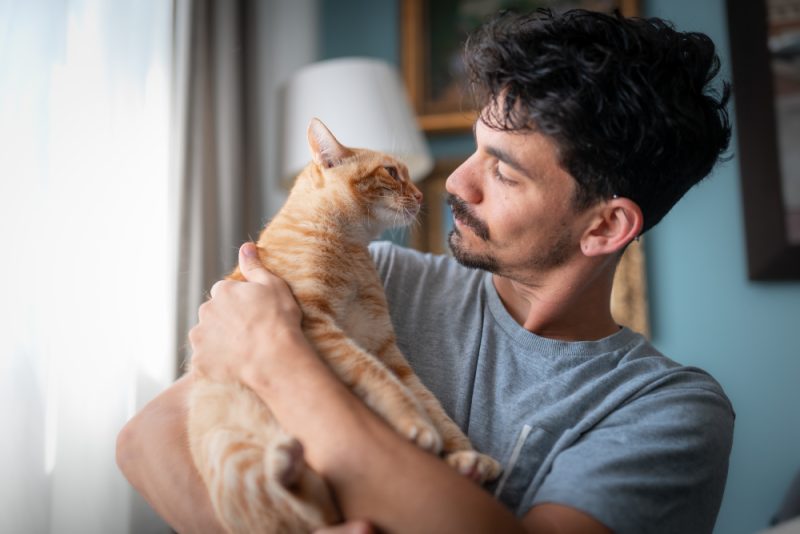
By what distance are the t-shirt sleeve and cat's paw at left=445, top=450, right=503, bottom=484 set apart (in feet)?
0.24

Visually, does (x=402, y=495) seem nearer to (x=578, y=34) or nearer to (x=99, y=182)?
(x=578, y=34)

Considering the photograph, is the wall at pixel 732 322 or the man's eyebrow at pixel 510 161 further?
the wall at pixel 732 322

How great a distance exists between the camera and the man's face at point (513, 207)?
99 centimetres

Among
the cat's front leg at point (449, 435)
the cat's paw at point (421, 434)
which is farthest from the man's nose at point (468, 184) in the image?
the cat's paw at point (421, 434)

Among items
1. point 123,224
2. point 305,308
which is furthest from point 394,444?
point 123,224

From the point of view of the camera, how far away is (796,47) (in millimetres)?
2027

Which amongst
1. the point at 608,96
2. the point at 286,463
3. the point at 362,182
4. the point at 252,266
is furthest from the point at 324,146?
the point at 286,463

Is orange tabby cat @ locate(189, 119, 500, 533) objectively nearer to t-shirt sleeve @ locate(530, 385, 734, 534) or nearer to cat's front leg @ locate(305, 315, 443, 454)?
cat's front leg @ locate(305, 315, 443, 454)

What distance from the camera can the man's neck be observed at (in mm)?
1087

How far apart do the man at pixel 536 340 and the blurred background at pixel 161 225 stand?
472 mm

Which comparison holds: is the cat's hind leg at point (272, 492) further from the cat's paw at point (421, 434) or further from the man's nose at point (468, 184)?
the man's nose at point (468, 184)

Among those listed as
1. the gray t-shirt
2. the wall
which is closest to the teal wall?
the wall

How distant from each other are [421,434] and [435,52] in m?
1.90

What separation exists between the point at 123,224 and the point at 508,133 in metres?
1.02
